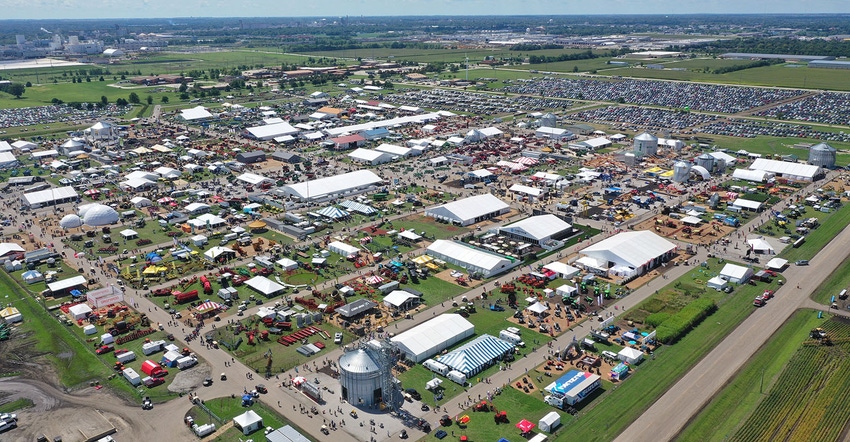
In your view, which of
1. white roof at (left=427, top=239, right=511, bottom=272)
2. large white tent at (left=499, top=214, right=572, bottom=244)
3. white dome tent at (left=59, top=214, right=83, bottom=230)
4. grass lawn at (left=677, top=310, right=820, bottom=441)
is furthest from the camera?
white dome tent at (left=59, top=214, right=83, bottom=230)

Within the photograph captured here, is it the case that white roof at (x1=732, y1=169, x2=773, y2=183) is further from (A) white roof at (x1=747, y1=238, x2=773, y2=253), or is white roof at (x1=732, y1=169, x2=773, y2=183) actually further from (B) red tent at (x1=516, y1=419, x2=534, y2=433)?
(B) red tent at (x1=516, y1=419, x2=534, y2=433)

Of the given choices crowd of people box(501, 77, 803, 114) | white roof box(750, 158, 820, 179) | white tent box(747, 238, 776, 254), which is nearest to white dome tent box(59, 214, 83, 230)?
white tent box(747, 238, 776, 254)

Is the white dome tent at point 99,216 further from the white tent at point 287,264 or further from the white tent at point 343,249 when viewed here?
the white tent at point 343,249

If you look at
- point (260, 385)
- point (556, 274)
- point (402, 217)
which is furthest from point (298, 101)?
point (260, 385)

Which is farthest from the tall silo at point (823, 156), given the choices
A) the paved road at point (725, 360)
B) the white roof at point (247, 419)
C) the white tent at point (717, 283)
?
the white roof at point (247, 419)

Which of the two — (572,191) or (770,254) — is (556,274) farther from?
(572,191)
